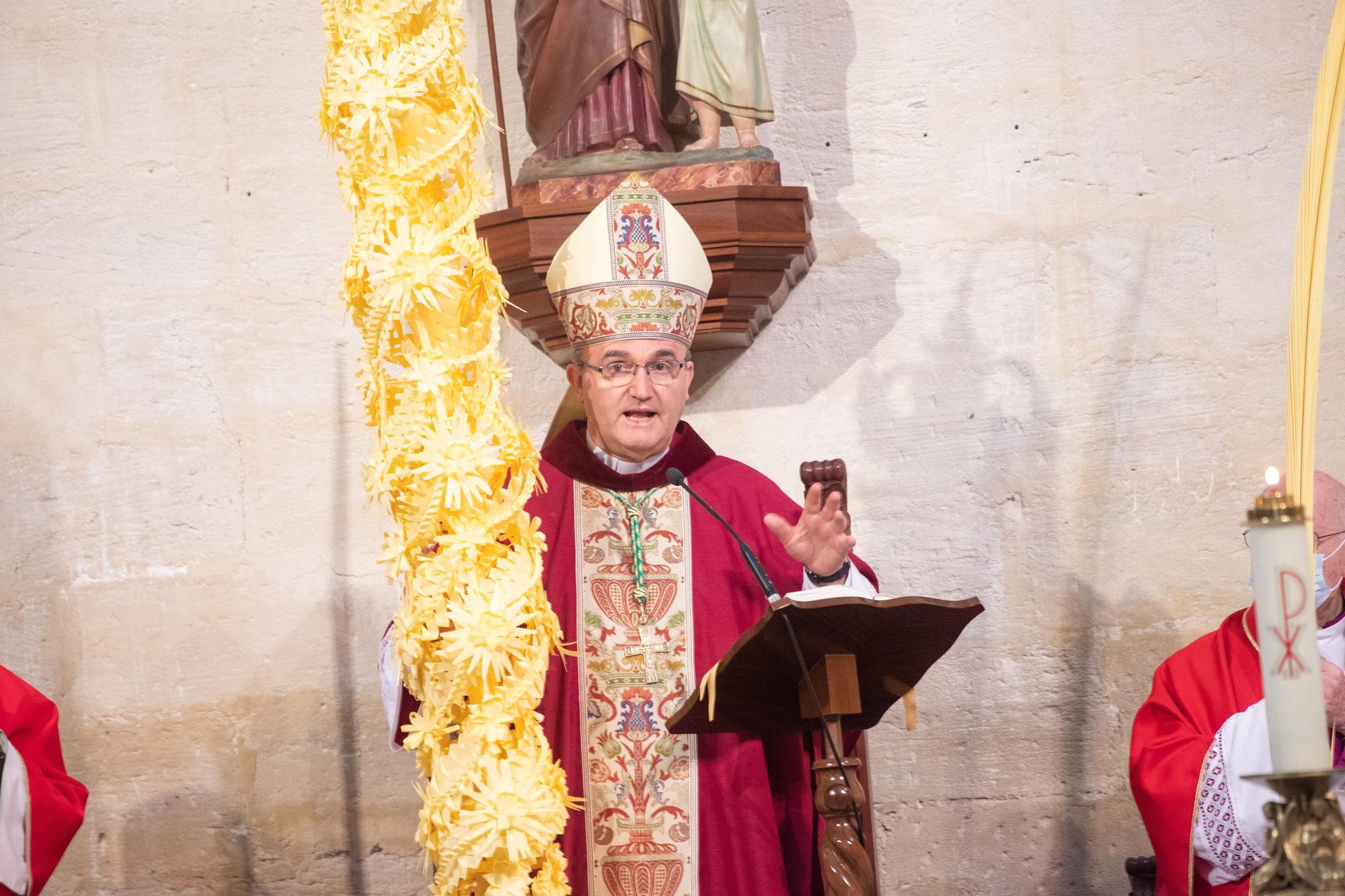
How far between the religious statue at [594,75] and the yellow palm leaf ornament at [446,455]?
1563 millimetres

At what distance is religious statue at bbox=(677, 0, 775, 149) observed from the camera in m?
4.31

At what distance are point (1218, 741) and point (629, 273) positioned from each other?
1.86 metres

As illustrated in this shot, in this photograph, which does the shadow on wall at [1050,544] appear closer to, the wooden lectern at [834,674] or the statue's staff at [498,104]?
the statue's staff at [498,104]

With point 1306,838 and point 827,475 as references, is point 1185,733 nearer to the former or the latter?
point 827,475

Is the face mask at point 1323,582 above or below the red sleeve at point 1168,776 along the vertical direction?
above

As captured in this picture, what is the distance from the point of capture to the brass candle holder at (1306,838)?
1.48 metres

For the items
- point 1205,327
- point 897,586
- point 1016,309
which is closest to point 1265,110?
point 1205,327

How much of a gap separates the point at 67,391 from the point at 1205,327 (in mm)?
3790

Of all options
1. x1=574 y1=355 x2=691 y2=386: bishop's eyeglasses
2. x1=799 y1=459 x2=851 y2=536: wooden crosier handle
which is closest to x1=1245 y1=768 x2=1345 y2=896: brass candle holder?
x1=799 y1=459 x2=851 y2=536: wooden crosier handle

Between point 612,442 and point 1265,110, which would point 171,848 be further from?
point 1265,110

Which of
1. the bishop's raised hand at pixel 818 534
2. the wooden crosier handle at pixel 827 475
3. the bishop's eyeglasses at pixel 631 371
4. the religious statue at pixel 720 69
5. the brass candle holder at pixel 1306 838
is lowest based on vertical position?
the brass candle holder at pixel 1306 838

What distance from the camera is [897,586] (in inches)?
181

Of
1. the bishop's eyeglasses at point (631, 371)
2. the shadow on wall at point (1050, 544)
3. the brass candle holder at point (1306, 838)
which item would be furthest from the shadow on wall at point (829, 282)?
the brass candle holder at point (1306, 838)

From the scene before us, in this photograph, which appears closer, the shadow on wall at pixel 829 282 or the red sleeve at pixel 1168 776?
the red sleeve at pixel 1168 776
